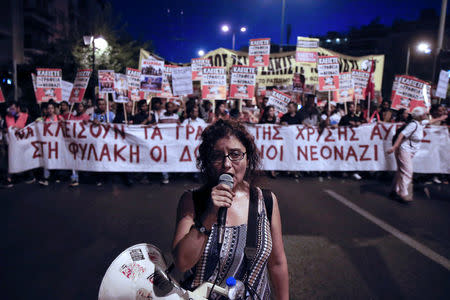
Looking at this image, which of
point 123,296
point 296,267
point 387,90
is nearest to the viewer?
point 123,296

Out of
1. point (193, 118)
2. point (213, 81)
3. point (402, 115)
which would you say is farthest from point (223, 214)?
point (402, 115)

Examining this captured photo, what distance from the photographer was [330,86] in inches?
380

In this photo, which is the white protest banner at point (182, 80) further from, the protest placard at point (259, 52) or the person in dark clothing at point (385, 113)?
the person in dark clothing at point (385, 113)

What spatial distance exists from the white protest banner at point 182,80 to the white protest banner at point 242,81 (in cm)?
143

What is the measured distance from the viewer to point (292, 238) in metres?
4.36

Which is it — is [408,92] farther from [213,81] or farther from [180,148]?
[180,148]

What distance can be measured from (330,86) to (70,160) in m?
7.05

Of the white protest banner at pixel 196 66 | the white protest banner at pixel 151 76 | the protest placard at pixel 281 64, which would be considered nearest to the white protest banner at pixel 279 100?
the white protest banner at pixel 151 76

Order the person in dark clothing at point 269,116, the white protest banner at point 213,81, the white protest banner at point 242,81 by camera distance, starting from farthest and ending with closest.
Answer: the white protest banner at point 213,81
the white protest banner at point 242,81
the person in dark clothing at point 269,116

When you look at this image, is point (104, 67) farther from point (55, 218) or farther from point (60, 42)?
point (55, 218)

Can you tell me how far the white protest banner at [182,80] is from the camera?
10.2 metres

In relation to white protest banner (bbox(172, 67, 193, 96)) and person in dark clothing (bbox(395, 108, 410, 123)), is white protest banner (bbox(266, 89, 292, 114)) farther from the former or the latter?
person in dark clothing (bbox(395, 108, 410, 123))

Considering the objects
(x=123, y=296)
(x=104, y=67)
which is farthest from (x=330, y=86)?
(x=104, y=67)

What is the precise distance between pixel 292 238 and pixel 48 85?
8.51 m
